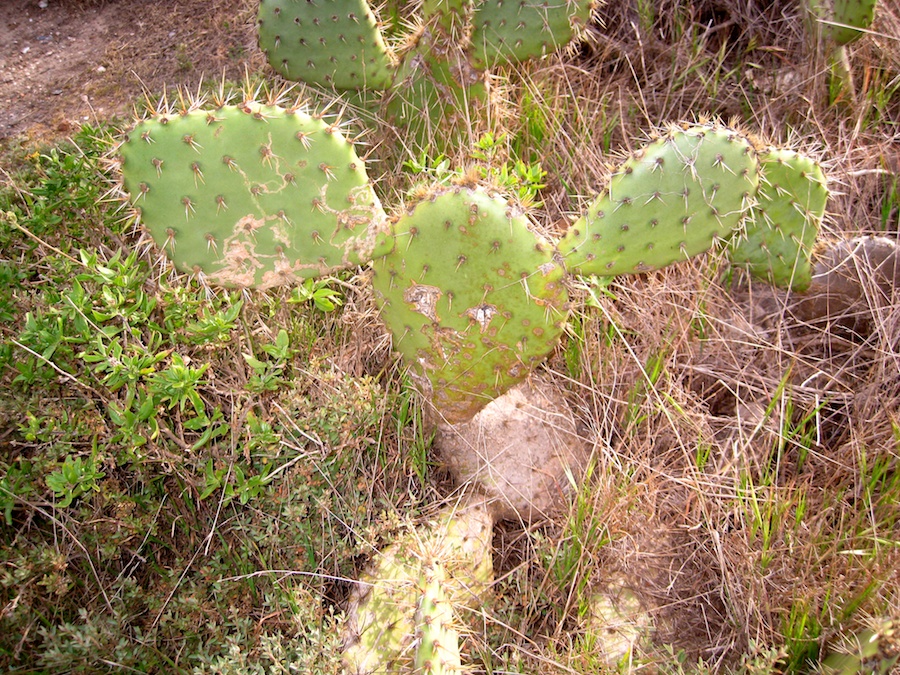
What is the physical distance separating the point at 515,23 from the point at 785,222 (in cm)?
101

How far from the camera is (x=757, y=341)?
2.02 meters

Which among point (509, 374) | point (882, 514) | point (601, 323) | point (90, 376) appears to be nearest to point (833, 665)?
point (882, 514)

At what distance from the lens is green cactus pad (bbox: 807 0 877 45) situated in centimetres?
233

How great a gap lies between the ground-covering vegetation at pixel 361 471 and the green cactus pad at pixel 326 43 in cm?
37

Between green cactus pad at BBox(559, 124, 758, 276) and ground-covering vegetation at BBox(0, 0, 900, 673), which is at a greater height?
green cactus pad at BBox(559, 124, 758, 276)

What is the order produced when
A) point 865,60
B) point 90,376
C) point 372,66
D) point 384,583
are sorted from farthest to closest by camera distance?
point 865,60
point 372,66
point 90,376
point 384,583

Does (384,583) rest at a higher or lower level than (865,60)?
lower

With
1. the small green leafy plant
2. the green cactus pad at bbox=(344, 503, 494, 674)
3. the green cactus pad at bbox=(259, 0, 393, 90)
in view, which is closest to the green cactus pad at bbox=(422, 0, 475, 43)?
the green cactus pad at bbox=(259, 0, 393, 90)

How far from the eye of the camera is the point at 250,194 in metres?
1.36

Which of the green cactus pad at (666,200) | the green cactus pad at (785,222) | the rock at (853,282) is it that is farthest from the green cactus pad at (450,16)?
the rock at (853,282)

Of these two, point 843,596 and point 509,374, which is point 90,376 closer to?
point 509,374

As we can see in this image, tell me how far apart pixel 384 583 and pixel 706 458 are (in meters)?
0.84

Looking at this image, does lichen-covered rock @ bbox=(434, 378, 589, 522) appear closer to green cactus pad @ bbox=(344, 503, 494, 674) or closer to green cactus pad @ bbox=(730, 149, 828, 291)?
green cactus pad @ bbox=(344, 503, 494, 674)

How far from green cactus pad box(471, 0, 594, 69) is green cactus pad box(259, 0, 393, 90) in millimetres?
314
